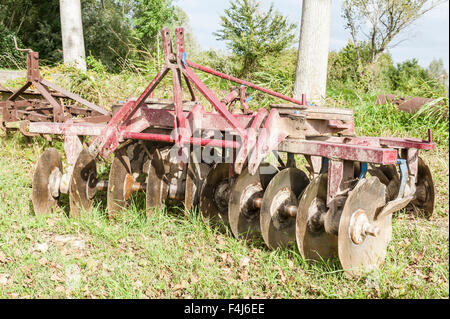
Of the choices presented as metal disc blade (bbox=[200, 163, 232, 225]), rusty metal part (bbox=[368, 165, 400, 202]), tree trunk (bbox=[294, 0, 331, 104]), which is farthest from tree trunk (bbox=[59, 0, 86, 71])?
rusty metal part (bbox=[368, 165, 400, 202])

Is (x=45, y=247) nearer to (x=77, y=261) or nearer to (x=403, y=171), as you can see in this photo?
(x=77, y=261)

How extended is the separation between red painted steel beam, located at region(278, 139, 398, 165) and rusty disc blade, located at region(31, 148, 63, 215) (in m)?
2.04

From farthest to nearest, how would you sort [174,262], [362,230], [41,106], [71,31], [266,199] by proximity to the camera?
[71,31]
[41,106]
[266,199]
[174,262]
[362,230]

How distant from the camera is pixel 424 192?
12.2ft

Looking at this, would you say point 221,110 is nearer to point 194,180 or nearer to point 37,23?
point 194,180

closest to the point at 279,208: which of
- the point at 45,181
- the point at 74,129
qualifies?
the point at 74,129

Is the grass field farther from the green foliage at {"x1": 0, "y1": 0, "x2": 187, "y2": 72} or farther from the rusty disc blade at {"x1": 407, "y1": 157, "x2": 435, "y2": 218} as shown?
the green foliage at {"x1": 0, "y1": 0, "x2": 187, "y2": 72}

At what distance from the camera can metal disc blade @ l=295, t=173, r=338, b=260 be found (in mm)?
2785

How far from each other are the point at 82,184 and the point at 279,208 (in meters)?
1.74

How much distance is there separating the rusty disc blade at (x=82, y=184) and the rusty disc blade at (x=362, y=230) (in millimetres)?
2208

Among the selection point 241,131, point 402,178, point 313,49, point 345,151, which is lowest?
point 402,178
